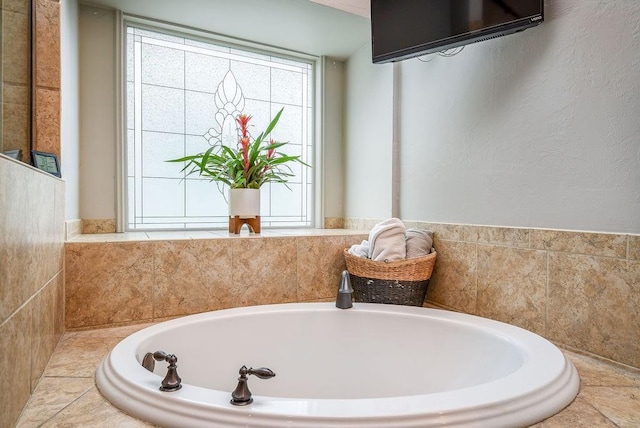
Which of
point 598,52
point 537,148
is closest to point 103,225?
point 537,148

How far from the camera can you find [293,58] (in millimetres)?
2557

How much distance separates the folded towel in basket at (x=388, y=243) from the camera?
163 centimetres

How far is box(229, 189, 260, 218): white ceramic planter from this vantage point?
6.31 ft

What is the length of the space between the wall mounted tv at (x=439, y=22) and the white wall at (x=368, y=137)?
14.2 inches

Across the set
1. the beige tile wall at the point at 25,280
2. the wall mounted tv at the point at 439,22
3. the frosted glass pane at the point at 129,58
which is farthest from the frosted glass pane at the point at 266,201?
the beige tile wall at the point at 25,280

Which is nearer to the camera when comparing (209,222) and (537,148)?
(537,148)

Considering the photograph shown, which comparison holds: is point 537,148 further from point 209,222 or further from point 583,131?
point 209,222

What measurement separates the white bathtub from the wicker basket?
0.34ft

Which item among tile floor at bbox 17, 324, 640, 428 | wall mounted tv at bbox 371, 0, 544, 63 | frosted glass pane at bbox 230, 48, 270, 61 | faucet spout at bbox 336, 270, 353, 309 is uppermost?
frosted glass pane at bbox 230, 48, 270, 61

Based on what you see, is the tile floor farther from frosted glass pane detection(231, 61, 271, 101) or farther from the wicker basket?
frosted glass pane detection(231, 61, 271, 101)

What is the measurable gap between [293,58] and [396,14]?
3.15 feet

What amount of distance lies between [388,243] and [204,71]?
1.45m

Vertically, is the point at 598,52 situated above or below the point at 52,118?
above

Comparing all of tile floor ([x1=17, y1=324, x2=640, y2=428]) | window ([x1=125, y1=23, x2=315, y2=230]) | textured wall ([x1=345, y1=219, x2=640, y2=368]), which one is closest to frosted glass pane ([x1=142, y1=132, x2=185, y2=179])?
window ([x1=125, y1=23, x2=315, y2=230])
